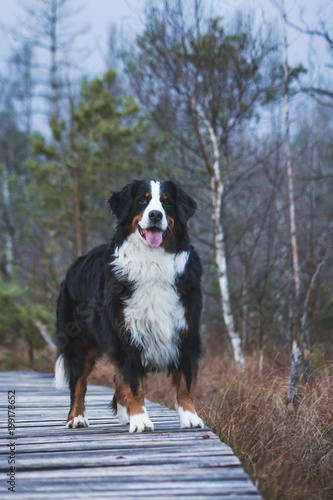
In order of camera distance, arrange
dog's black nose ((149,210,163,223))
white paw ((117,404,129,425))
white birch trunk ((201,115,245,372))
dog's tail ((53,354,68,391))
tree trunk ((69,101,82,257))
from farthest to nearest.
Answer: tree trunk ((69,101,82,257)) → white birch trunk ((201,115,245,372)) → dog's tail ((53,354,68,391)) → white paw ((117,404,129,425)) → dog's black nose ((149,210,163,223))

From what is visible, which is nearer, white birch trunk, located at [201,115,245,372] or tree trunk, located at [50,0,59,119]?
white birch trunk, located at [201,115,245,372]

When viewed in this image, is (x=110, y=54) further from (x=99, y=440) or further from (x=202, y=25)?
(x=99, y=440)

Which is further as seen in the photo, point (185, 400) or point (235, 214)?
point (235, 214)

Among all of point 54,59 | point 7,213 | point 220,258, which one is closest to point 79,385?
point 220,258

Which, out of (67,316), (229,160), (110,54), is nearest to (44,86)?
(110,54)

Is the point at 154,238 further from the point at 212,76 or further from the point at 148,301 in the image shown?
the point at 212,76

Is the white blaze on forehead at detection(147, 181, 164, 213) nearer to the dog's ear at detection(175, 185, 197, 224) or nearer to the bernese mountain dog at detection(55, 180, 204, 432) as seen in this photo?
the bernese mountain dog at detection(55, 180, 204, 432)

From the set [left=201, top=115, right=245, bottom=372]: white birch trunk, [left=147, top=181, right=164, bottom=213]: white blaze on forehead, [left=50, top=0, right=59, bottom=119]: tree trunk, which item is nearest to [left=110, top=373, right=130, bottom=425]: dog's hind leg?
[left=147, top=181, right=164, bottom=213]: white blaze on forehead

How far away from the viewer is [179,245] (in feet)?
11.2

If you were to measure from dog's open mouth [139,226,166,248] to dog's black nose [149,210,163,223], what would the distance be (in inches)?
3.7

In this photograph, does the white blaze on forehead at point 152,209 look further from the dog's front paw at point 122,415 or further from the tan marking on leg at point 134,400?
the dog's front paw at point 122,415

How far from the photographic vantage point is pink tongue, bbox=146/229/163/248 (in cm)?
329

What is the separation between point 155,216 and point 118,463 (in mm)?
1473

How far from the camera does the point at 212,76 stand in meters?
7.67
